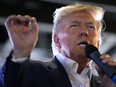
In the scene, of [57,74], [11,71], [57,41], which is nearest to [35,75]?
[57,74]

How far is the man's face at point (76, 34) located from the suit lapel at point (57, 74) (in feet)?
0.29

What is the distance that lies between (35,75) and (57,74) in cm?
11

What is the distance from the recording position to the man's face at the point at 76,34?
4.50ft

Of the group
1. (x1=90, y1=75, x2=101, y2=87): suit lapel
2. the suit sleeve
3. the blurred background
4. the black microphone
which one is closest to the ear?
(x1=90, y1=75, x2=101, y2=87): suit lapel

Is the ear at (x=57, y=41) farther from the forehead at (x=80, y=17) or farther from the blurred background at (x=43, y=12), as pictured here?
the blurred background at (x=43, y=12)

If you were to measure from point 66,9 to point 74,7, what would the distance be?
4 centimetres

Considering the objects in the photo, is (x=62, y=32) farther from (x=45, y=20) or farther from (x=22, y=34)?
(x=45, y=20)

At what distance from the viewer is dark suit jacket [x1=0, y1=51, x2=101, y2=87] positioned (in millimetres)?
1039

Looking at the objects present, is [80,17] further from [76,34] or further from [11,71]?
[11,71]

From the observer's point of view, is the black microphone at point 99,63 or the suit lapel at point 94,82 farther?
the suit lapel at point 94,82

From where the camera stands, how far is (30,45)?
1.06 meters

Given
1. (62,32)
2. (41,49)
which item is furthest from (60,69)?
(41,49)

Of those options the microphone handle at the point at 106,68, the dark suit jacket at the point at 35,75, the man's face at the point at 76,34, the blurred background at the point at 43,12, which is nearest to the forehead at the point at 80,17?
the man's face at the point at 76,34

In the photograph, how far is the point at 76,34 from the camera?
1404mm
